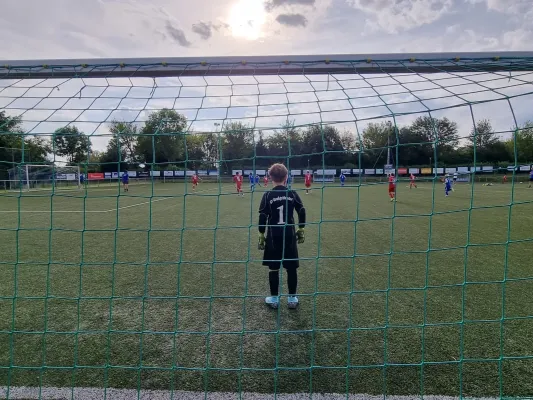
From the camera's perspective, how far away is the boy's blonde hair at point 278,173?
3699 mm

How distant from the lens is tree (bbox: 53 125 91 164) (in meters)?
3.12

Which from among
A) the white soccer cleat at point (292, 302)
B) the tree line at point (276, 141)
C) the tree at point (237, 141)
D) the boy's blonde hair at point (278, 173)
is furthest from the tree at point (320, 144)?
the white soccer cleat at point (292, 302)

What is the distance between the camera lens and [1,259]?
20.6 feet

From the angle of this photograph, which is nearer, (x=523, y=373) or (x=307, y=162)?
(x=523, y=373)

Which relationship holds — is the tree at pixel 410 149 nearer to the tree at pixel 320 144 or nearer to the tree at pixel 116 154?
the tree at pixel 320 144

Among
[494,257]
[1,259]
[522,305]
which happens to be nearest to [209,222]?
[1,259]

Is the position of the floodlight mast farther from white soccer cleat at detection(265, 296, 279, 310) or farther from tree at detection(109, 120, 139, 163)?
white soccer cleat at detection(265, 296, 279, 310)

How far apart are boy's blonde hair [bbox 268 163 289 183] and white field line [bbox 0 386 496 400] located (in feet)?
6.79

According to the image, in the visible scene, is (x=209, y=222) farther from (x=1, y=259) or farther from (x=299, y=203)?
(x=299, y=203)

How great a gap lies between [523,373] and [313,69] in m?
3.10

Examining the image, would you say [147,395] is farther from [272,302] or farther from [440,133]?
[440,133]

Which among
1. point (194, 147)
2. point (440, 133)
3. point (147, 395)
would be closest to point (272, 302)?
point (147, 395)

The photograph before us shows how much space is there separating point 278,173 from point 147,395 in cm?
234

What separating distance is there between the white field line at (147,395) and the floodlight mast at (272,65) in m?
2.76
